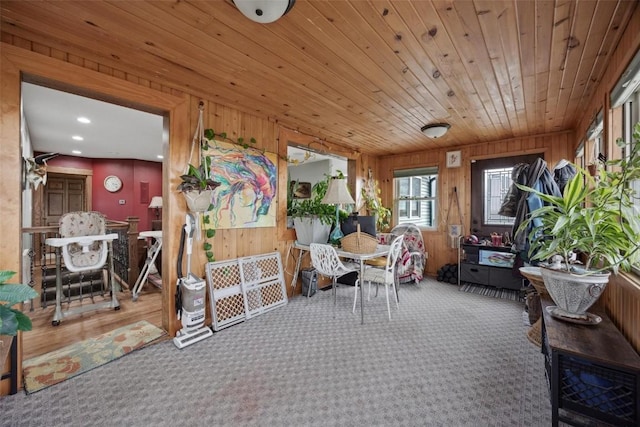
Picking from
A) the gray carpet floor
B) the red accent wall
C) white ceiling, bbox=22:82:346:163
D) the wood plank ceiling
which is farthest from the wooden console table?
the red accent wall

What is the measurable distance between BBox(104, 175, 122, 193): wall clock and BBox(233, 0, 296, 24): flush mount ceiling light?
7345 mm

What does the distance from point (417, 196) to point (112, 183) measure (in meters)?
7.50

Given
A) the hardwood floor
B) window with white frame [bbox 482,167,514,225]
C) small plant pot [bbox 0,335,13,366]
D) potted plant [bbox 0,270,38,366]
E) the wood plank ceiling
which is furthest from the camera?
window with white frame [bbox 482,167,514,225]

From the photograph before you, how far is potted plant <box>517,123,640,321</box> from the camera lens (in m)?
1.24

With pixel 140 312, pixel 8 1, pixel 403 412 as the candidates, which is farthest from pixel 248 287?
pixel 8 1

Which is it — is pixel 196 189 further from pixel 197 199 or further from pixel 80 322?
pixel 80 322

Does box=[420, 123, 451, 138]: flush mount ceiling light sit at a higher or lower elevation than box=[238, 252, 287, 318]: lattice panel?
higher

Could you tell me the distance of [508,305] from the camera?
11.1 feet

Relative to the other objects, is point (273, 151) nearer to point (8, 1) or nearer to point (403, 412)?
point (8, 1)

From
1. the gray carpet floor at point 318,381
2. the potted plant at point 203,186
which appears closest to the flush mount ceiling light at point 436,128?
the gray carpet floor at point 318,381

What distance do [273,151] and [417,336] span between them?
2.62 metres

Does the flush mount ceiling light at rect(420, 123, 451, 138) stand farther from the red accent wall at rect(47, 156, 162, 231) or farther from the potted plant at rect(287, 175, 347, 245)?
the red accent wall at rect(47, 156, 162, 231)

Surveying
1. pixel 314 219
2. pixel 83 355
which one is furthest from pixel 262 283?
pixel 83 355

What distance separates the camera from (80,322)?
2805mm
